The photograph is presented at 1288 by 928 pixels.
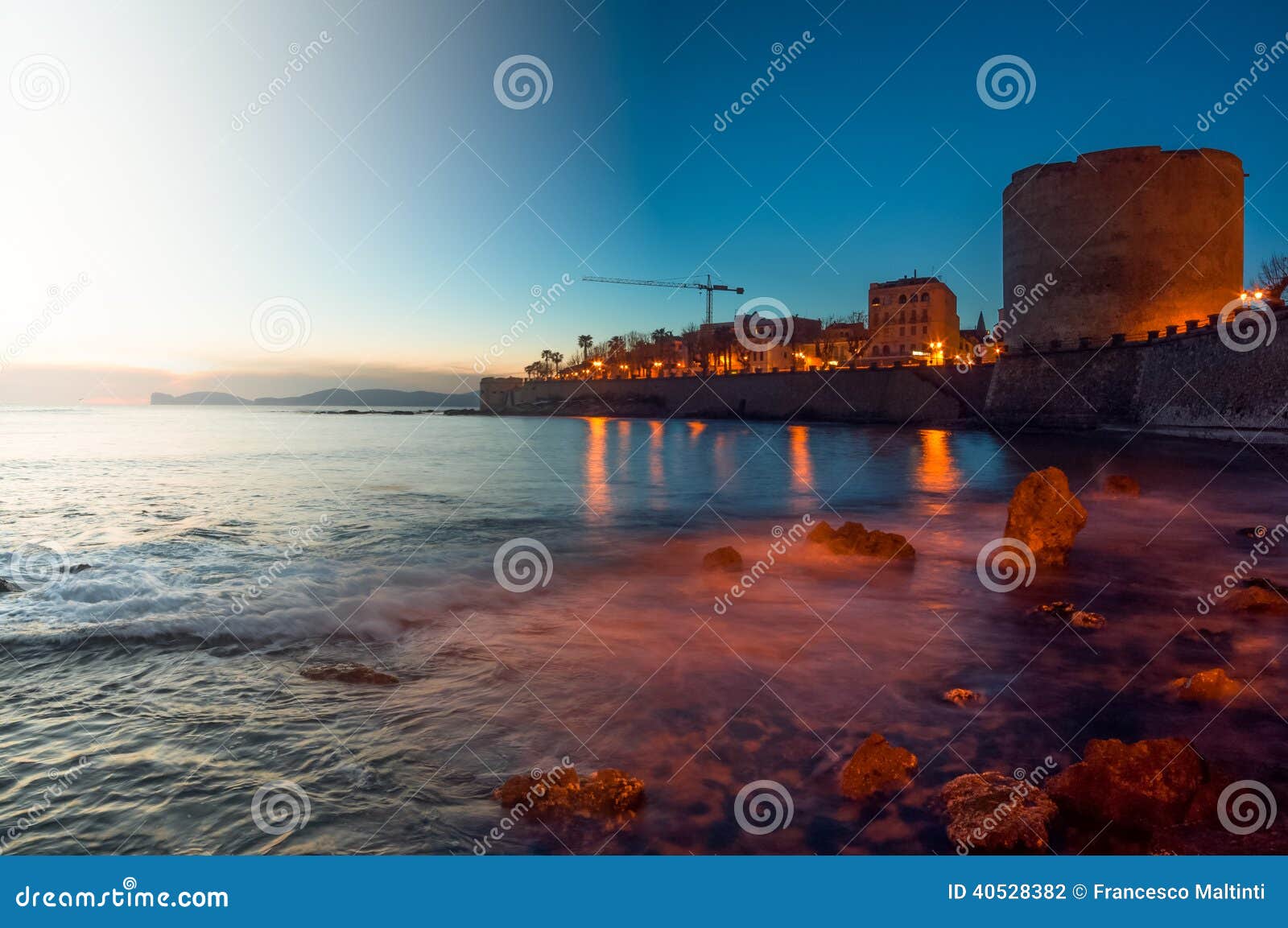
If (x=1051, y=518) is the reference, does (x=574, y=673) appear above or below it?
below

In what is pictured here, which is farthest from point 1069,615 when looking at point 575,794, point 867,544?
point 575,794

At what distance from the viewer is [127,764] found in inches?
201

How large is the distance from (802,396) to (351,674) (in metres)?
66.7

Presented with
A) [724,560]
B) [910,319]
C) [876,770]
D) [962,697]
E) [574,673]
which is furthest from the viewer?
[910,319]

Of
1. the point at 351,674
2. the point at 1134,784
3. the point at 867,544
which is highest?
the point at 867,544

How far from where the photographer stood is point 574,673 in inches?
269

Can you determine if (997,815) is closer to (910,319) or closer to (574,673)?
(574,673)

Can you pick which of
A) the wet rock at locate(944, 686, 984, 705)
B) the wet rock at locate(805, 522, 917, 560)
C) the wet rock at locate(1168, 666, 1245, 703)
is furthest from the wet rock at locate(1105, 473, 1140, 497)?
the wet rock at locate(944, 686, 984, 705)

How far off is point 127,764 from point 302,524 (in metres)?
13.4

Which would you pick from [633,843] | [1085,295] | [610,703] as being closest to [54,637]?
[610,703]

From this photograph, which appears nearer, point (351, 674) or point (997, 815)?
point (997, 815)

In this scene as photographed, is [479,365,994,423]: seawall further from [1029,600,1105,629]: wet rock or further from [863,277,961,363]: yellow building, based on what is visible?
[1029,600,1105,629]: wet rock

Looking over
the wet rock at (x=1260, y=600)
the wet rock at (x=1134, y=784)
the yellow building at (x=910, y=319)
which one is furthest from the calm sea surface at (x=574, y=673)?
the yellow building at (x=910, y=319)

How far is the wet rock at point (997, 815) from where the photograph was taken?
3951mm
